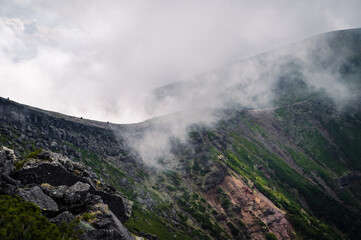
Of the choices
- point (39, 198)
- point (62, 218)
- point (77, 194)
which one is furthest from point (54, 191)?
point (62, 218)

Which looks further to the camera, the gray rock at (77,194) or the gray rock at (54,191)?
the gray rock at (77,194)

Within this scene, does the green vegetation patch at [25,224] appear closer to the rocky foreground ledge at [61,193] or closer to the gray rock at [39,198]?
the gray rock at [39,198]

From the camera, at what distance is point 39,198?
32.6 m

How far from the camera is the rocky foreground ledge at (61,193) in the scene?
3212 centimetres

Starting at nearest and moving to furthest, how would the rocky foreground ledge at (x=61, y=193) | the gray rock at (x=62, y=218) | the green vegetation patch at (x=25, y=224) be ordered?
the green vegetation patch at (x=25, y=224)
the gray rock at (x=62, y=218)
the rocky foreground ledge at (x=61, y=193)

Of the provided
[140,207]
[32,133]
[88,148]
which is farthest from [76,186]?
A: [88,148]

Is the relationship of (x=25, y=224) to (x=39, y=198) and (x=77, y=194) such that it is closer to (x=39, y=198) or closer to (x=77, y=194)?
(x=39, y=198)

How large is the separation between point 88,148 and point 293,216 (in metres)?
198

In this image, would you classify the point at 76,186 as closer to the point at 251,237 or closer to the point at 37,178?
the point at 37,178

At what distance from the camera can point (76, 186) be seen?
40250 millimetres

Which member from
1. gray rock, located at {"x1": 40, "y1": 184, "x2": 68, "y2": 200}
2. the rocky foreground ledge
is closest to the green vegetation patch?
the rocky foreground ledge

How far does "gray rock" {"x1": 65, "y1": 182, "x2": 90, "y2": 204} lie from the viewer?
37.3 m

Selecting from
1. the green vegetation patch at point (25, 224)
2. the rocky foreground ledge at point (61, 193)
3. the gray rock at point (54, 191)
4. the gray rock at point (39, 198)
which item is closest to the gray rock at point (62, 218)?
the rocky foreground ledge at point (61, 193)

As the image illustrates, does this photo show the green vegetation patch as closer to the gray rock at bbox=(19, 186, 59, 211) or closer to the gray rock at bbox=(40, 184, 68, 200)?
the gray rock at bbox=(19, 186, 59, 211)
